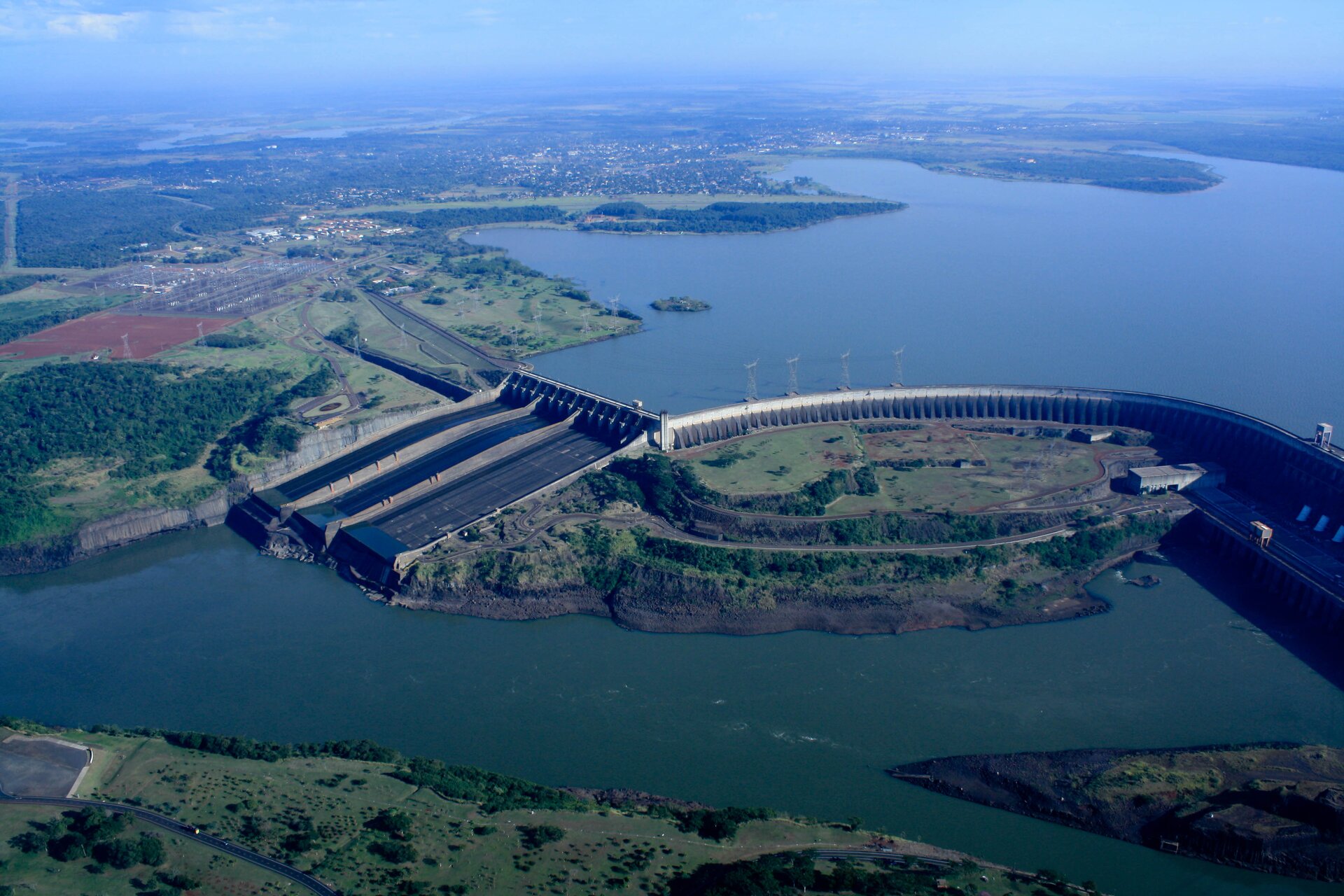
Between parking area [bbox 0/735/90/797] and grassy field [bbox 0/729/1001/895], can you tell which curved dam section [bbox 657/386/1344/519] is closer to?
grassy field [bbox 0/729/1001/895]

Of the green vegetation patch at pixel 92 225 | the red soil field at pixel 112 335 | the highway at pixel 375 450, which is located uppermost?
the green vegetation patch at pixel 92 225

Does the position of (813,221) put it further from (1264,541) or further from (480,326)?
(1264,541)

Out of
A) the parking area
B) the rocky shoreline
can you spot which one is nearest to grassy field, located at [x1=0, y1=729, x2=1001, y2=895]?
the parking area

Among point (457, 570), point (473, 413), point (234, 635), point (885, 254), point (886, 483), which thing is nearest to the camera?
point (234, 635)

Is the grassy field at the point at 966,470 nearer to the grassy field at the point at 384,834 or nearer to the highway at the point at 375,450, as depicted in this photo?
the grassy field at the point at 384,834

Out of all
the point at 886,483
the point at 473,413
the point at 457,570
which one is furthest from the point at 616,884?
the point at 473,413

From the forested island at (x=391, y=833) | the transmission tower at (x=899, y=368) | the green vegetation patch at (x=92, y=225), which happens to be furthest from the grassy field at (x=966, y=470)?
the green vegetation patch at (x=92, y=225)
